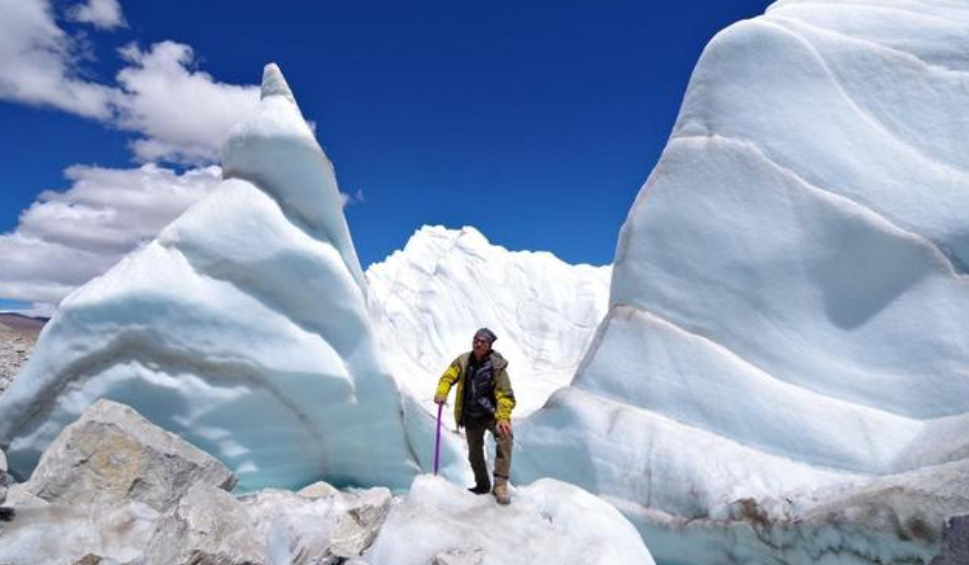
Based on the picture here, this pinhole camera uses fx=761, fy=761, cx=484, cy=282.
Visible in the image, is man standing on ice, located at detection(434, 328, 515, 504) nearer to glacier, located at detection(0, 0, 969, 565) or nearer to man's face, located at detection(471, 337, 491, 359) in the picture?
man's face, located at detection(471, 337, 491, 359)

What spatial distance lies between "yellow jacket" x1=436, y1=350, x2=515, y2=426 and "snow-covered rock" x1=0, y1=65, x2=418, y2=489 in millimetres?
3789

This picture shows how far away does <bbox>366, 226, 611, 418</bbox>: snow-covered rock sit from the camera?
2417 cm

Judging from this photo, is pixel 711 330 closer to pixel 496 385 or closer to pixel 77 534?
pixel 496 385

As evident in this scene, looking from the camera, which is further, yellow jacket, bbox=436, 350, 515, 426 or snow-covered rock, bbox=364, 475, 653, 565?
yellow jacket, bbox=436, 350, 515, 426

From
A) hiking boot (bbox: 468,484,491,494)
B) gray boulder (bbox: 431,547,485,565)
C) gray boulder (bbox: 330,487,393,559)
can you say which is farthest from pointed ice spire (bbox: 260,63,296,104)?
gray boulder (bbox: 431,547,485,565)

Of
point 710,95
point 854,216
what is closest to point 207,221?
point 710,95

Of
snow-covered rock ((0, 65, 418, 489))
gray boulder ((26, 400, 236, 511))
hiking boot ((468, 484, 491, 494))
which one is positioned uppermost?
snow-covered rock ((0, 65, 418, 489))

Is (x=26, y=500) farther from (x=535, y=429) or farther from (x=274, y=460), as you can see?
(x=535, y=429)

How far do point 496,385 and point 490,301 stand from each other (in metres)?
20.4

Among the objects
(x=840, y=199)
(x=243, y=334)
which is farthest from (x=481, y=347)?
(x=243, y=334)

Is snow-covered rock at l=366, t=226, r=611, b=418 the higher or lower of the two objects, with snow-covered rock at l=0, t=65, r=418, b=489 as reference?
higher

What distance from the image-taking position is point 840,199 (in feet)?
21.5

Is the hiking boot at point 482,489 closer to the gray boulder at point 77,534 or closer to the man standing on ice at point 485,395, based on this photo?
the man standing on ice at point 485,395

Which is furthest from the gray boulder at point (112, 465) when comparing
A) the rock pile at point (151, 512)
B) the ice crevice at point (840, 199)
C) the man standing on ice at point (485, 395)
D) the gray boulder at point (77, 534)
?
the ice crevice at point (840, 199)
